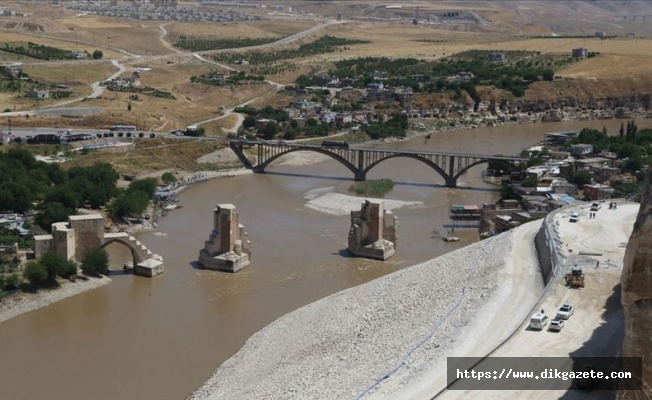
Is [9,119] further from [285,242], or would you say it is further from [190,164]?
[285,242]

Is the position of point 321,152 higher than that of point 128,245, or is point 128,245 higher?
point 128,245

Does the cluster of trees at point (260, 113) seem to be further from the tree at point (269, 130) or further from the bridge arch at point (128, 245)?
the bridge arch at point (128, 245)

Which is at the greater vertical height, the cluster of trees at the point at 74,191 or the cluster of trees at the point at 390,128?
the cluster of trees at the point at 74,191

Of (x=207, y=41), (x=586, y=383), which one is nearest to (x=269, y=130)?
(x=586, y=383)

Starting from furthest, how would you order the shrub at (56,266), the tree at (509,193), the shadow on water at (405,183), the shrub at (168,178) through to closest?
the shrub at (168,178) < the shadow on water at (405,183) < the tree at (509,193) < the shrub at (56,266)

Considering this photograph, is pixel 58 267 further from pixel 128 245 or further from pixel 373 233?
pixel 373 233

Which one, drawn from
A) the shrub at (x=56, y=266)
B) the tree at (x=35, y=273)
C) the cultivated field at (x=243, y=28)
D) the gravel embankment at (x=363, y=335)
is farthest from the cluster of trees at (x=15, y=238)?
the cultivated field at (x=243, y=28)

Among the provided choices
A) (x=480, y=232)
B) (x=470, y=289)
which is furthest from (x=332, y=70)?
→ (x=470, y=289)
